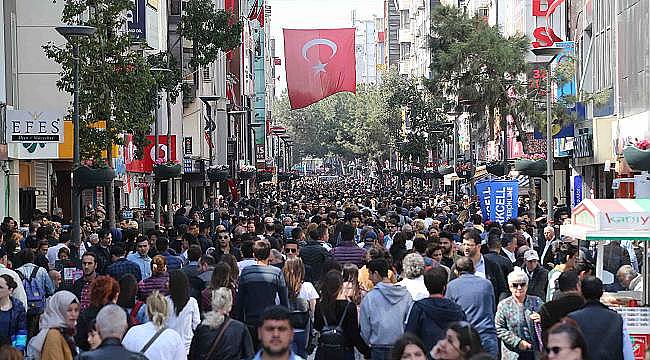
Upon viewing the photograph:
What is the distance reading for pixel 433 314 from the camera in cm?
1066

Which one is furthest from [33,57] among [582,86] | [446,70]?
[582,86]

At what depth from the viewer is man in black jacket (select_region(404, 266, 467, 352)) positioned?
10.6 meters

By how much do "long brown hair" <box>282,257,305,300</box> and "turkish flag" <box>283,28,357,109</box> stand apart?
48.2 m

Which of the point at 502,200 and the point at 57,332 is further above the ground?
the point at 502,200

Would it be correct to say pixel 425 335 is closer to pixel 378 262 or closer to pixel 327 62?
pixel 378 262

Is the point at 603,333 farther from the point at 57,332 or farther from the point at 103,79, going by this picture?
the point at 103,79

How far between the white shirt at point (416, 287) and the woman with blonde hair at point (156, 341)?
10.3ft

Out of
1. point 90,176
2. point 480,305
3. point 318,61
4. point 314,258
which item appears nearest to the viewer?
point 480,305

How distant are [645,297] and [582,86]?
126ft

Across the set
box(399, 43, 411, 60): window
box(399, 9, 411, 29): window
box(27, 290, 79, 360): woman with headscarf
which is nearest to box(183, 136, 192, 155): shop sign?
→ box(27, 290, 79, 360): woman with headscarf

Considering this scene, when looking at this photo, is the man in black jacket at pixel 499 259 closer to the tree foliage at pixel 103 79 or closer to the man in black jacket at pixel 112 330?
the man in black jacket at pixel 112 330

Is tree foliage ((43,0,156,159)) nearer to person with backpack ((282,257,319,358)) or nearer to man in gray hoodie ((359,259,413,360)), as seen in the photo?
person with backpack ((282,257,319,358))

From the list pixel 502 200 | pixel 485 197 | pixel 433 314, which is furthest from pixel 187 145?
pixel 433 314

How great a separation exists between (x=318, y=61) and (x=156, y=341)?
53.4 meters
